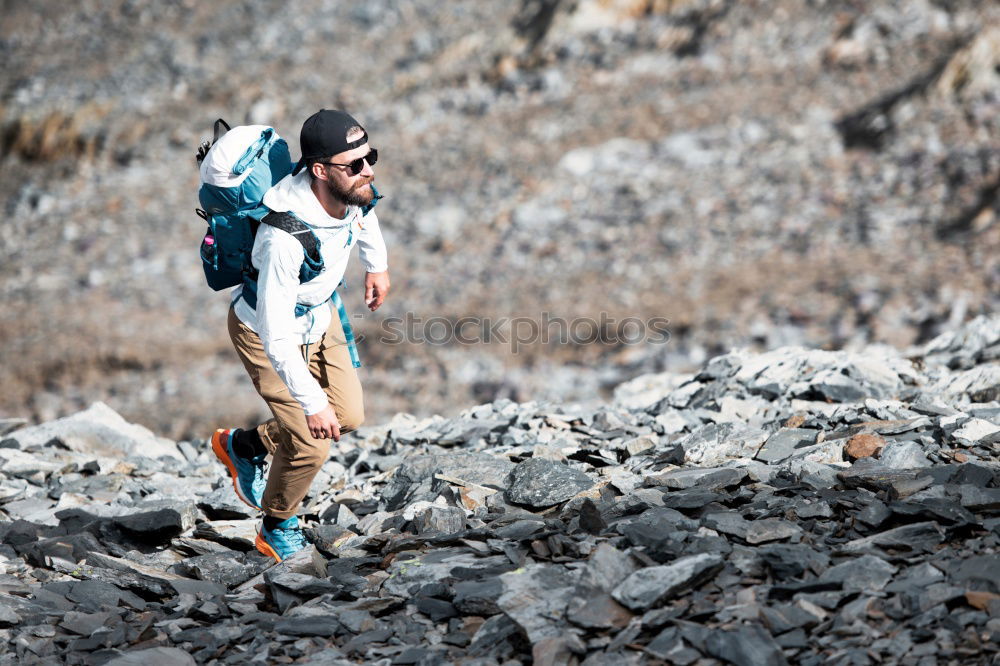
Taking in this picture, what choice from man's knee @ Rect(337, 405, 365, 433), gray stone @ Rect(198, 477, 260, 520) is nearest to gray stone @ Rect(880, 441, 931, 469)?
man's knee @ Rect(337, 405, 365, 433)

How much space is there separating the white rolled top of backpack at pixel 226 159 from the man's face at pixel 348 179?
0.39m

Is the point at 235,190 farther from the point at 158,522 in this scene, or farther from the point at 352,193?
the point at 158,522

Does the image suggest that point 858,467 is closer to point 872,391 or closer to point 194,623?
point 872,391

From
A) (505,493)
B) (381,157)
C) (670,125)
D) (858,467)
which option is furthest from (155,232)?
(858,467)

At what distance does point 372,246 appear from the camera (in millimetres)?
4812

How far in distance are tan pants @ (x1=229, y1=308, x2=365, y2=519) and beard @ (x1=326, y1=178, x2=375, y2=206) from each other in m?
0.79

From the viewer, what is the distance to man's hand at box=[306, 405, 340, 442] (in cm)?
413

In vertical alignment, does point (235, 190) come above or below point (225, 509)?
above

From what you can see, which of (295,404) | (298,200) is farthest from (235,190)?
(295,404)

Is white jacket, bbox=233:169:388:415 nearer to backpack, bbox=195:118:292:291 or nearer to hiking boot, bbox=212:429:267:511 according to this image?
backpack, bbox=195:118:292:291

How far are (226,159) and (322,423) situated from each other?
50.2 inches

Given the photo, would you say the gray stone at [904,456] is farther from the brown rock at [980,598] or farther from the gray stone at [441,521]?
the gray stone at [441,521]

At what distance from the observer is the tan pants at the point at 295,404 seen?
4.45m

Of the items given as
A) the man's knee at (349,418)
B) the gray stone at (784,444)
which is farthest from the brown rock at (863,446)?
the man's knee at (349,418)
